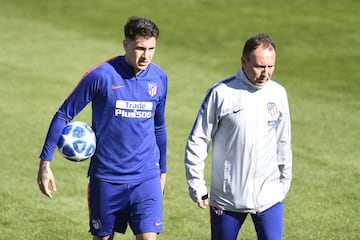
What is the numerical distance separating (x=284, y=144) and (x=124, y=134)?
1.52 meters

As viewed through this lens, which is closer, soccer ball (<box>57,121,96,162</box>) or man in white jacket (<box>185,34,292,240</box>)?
man in white jacket (<box>185,34,292,240</box>)

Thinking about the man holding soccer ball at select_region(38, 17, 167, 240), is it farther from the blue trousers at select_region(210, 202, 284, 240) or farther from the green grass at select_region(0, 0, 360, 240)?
the green grass at select_region(0, 0, 360, 240)

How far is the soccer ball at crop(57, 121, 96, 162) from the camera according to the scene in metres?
8.01

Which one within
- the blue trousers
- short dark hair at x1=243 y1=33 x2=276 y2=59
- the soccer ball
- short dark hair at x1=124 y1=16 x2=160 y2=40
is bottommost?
the blue trousers

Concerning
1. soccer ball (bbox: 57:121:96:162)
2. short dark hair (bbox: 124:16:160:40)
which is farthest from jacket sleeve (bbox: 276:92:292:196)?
soccer ball (bbox: 57:121:96:162)

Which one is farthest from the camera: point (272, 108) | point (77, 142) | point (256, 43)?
point (77, 142)

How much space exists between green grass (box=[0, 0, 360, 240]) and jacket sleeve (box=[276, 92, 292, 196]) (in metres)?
2.79

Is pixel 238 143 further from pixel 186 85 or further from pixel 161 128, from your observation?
pixel 186 85

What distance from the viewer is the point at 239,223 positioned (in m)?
7.76

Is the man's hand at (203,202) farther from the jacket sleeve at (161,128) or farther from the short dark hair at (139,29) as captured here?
the short dark hair at (139,29)

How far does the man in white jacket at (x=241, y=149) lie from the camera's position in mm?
7570

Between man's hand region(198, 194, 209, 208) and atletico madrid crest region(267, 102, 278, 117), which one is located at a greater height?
atletico madrid crest region(267, 102, 278, 117)

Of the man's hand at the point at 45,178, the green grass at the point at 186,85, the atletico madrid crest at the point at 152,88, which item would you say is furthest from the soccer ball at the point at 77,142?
the green grass at the point at 186,85

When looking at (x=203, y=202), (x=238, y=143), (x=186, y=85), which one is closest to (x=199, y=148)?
(x=238, y=143)
